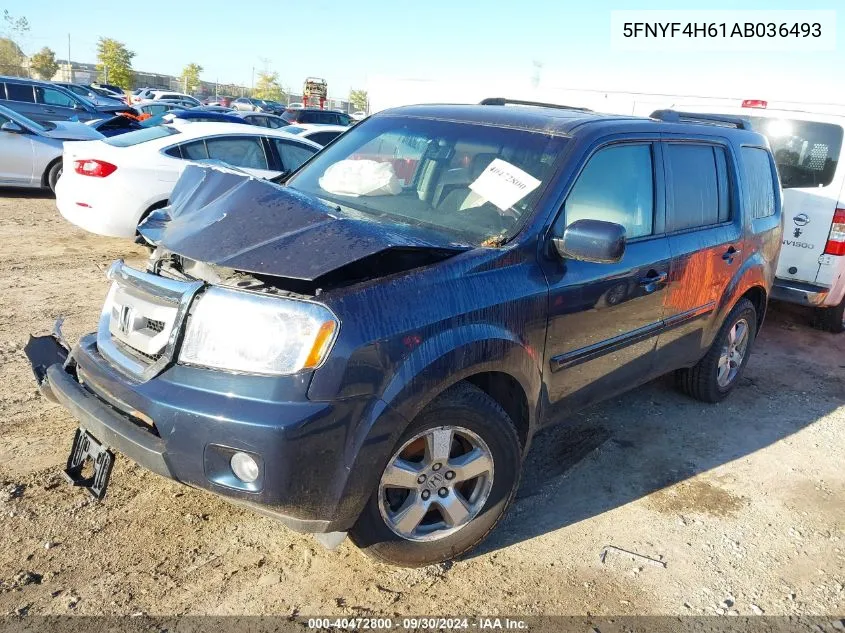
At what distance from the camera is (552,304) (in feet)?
9.86

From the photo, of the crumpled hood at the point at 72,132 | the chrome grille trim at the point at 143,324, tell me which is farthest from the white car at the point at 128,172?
the chrome grille trim at the point at 143,324

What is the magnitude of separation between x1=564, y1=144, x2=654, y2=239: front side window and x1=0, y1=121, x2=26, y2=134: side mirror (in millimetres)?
10028

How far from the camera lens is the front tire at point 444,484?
259 cm

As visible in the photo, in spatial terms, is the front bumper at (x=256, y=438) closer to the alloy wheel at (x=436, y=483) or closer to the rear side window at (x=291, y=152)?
the alloy wheel at (x=436, y=483)

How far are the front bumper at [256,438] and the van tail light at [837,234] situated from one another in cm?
546

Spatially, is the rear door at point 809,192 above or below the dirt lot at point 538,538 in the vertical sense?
above

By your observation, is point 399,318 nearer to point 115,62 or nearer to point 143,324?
point 143,324

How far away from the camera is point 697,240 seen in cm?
398

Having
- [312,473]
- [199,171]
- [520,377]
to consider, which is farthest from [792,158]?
[312,473]

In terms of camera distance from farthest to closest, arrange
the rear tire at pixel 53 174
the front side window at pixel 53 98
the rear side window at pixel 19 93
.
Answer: the front side window at pixel 53 98, the rear side window at pixel 19 93, the rear tire at pixel 53 174

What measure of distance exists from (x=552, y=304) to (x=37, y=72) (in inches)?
2277

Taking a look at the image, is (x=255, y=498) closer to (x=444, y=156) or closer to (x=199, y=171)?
(x=199, y=171)

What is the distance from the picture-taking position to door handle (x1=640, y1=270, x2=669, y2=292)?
3.53m

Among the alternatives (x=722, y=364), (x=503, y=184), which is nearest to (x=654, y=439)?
(x=722, y=364)
